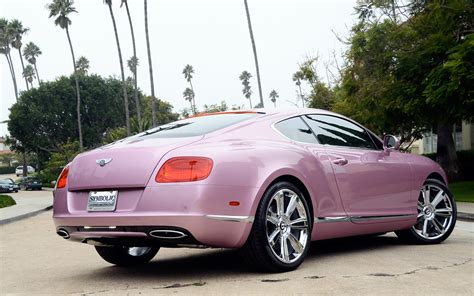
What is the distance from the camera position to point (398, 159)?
722cm

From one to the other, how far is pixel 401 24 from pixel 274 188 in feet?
57.3

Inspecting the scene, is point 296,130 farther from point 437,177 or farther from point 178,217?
point 437,177

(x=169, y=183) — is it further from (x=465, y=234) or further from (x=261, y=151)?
(x=465, y=234)

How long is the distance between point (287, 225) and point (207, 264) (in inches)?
44.8

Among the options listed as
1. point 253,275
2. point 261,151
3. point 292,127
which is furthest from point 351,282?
point 292,127

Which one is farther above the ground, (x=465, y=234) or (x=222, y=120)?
(x=222, y=120)

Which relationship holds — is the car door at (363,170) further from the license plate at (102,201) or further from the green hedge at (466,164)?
the green hedge at (466,164)

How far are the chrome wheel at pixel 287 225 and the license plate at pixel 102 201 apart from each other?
4.30 feet

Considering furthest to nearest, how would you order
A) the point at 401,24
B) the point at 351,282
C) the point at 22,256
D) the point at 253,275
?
the point at 401,24, the point at 22,256, the point at 253,275, the point at 351,282

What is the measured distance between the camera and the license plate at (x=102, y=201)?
5219 mm

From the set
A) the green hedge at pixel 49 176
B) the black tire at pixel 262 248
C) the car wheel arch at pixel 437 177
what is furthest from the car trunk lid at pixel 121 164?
the green hedge at pixel 49 176

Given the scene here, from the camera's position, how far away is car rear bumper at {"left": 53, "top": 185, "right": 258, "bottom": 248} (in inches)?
194

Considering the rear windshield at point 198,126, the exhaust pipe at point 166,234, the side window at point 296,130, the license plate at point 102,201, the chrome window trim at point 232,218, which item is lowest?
the exhaust pipe at point 166,234

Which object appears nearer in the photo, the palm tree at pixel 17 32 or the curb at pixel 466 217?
the curb at pixel 466 217
